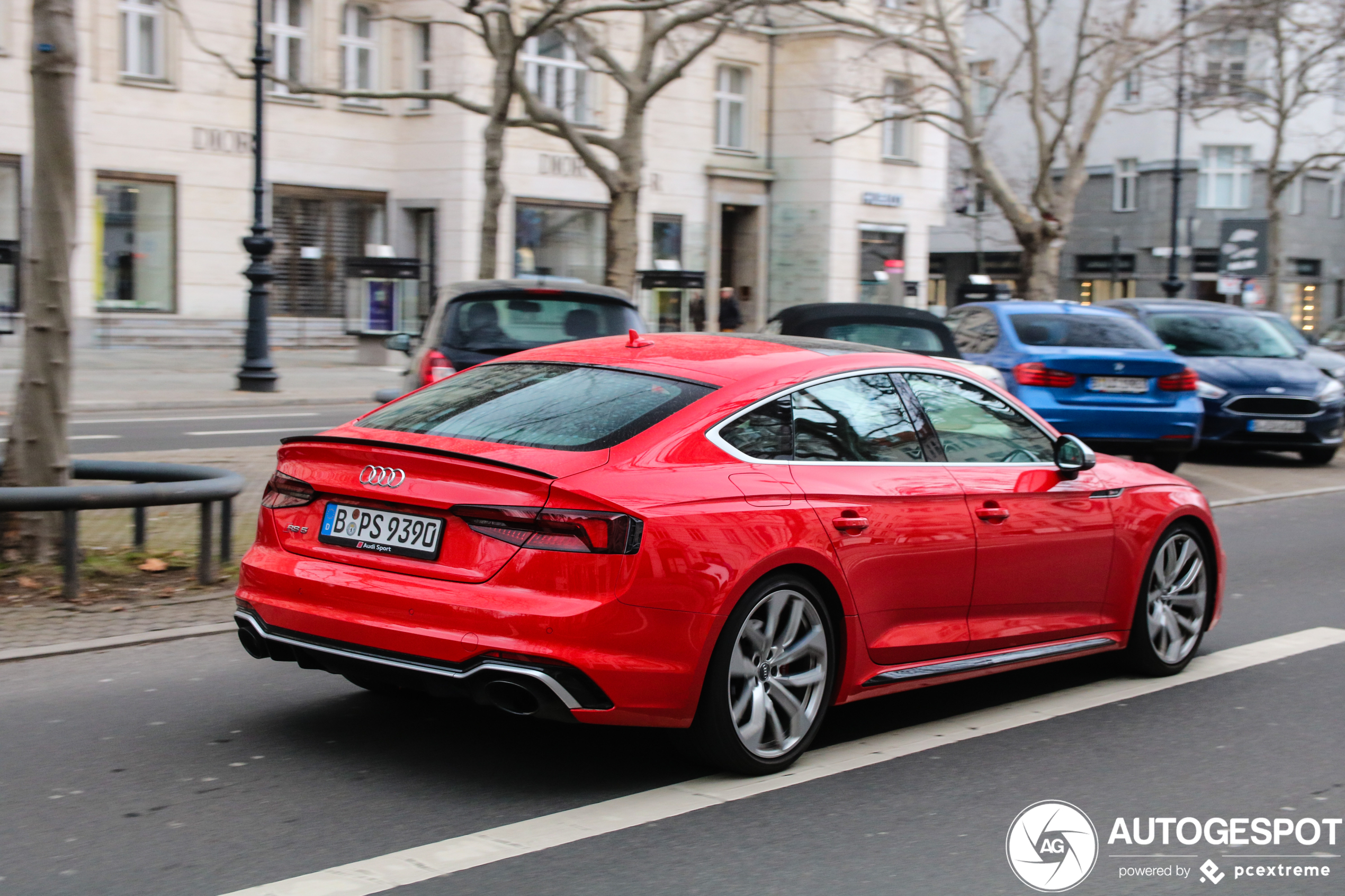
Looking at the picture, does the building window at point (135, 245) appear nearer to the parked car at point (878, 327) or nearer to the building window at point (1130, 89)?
the parked car at point (878, 327)

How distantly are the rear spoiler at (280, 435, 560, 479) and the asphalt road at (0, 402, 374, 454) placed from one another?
9363 mm

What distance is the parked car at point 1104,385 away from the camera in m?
13.5

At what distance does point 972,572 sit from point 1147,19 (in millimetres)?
54713

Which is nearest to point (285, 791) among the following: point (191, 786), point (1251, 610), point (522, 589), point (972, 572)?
point (191, 786)

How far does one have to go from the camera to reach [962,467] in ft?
19.0

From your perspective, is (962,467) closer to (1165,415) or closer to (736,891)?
(736,891)

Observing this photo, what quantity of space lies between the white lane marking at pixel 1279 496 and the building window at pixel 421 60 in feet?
82.4

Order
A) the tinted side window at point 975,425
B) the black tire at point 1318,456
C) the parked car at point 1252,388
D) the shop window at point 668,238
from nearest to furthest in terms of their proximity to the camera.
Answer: the tinted side window at point 975,425 < the parked car at point 1252,388 < the black tire at point 1318,456 < the shop window at point 668,238

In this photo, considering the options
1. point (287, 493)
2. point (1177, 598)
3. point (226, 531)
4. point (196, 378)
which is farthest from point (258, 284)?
point (287, 493)

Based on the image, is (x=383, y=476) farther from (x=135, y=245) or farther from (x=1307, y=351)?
(x=135, y=245)

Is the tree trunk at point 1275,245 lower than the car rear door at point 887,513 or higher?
higher

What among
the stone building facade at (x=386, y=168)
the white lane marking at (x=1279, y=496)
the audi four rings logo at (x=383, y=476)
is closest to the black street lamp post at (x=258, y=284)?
the stone building facade at (x=386, y=168)

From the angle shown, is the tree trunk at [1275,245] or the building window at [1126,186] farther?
the building window at [1126,186]

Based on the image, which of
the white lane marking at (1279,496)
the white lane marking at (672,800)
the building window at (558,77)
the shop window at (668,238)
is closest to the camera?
the white lane marking at (672,800)
